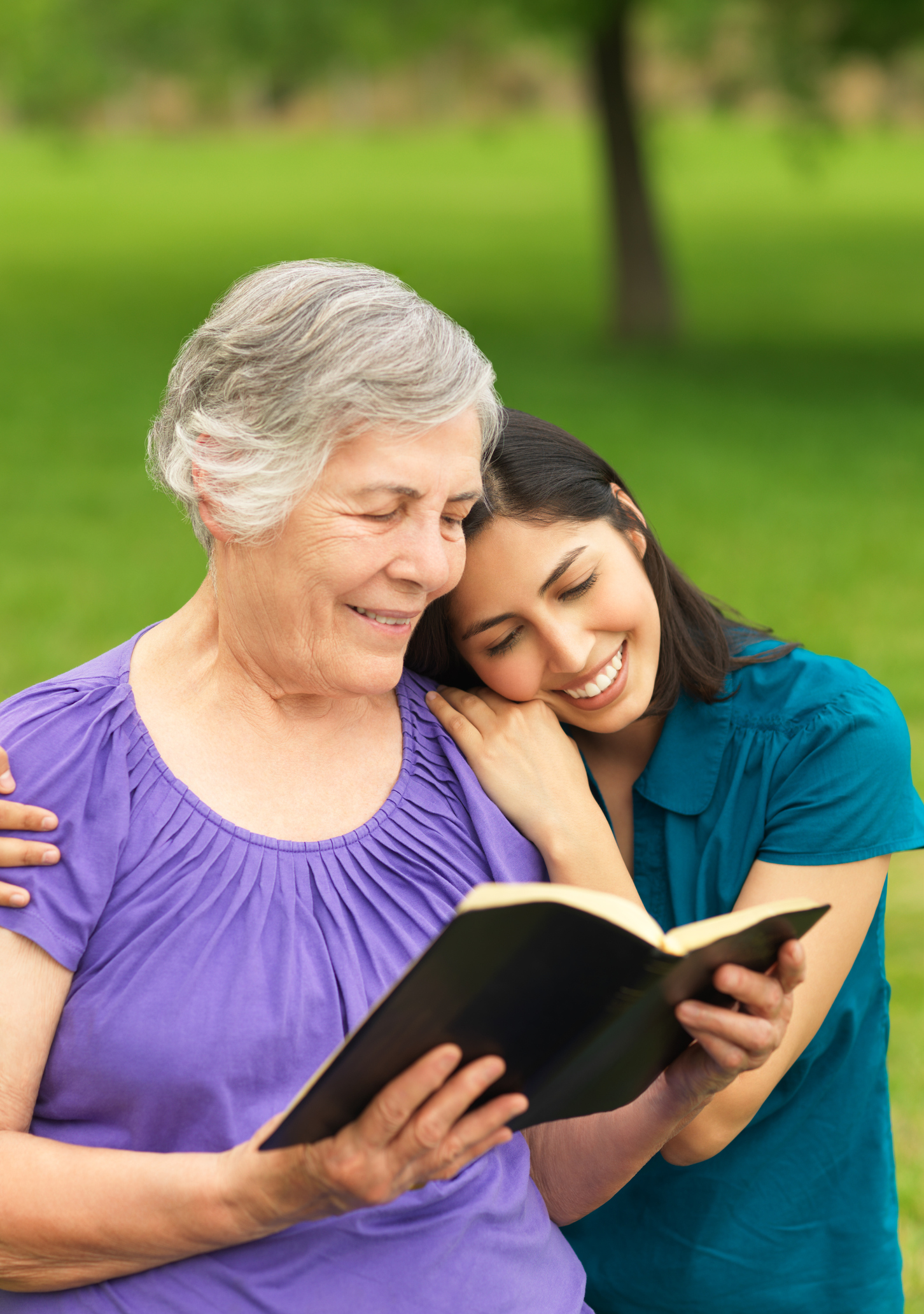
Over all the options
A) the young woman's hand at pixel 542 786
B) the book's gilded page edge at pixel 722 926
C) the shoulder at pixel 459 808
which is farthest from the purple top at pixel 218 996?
the book's gilded page edge at pixel 722 926

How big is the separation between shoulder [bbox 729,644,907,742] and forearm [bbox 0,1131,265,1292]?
115 cm

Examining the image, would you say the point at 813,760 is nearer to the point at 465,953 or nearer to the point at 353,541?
the point at 353,541

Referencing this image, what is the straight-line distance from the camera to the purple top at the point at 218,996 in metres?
1.91

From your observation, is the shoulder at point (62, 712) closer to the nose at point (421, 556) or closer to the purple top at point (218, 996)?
the purple top at point (218, 996)

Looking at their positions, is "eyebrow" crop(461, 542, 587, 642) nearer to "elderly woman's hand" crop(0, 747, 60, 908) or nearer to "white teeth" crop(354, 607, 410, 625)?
"white teeth" crop(354, 607, 410, 625)

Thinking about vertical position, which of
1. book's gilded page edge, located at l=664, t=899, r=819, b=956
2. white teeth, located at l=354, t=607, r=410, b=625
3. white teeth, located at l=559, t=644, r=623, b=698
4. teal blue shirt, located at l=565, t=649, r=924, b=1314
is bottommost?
teal blue shirt, located at l=565, t=649, r=924, b=1314

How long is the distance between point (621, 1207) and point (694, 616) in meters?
1.05

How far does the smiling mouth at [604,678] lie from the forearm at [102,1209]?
A: 0.98 metres

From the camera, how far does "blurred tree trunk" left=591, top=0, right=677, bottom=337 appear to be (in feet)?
48.9

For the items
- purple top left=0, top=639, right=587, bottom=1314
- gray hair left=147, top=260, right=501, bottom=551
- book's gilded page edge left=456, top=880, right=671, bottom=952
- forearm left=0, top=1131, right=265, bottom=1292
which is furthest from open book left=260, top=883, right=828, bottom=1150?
gray hair left=147, top=260, right=501, bottom=551

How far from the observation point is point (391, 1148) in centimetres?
162

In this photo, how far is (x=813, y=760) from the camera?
2318 mm

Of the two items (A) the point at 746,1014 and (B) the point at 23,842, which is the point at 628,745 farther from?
(B) the point at 23,842

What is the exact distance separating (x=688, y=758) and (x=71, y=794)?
1033mm
